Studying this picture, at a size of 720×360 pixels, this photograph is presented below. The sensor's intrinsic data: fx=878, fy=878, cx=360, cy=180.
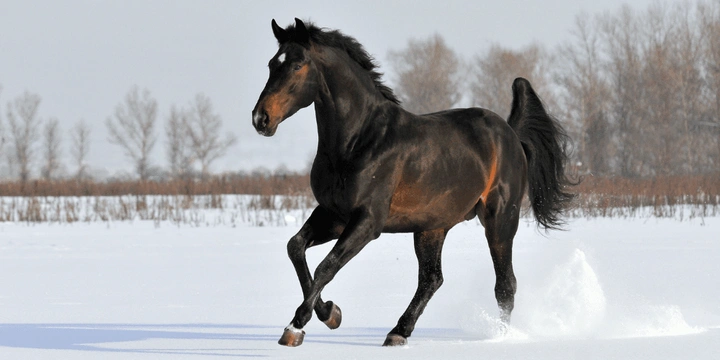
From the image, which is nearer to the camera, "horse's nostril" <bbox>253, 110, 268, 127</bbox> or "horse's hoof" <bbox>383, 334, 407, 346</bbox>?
"horse's nostril" <bbox>253, 110, 268, 127</bbox>

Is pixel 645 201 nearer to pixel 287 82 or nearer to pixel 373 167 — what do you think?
pixel 373 167

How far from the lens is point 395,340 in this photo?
4.98m

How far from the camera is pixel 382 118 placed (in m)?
4.91

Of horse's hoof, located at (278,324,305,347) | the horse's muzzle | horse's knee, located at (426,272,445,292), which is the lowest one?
horse's hoof, located at (278,324,305,347)

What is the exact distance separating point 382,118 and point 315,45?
559 millimetres

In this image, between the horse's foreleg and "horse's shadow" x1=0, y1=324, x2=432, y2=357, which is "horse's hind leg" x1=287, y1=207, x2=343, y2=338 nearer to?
the horse's foreleg

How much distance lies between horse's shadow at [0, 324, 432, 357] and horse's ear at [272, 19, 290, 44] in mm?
1674

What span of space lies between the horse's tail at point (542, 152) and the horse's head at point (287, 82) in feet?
7.36

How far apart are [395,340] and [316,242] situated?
727 mm

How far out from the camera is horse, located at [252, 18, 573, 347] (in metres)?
4.54

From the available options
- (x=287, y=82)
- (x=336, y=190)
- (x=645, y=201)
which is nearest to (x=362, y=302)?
(x=336, y=190)

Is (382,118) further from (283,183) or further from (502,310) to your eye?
(283,183)

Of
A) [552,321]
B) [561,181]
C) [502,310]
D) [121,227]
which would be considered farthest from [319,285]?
[121,227]

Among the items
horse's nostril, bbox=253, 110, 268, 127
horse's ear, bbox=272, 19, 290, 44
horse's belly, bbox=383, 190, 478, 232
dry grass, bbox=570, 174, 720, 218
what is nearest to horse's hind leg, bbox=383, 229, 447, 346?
horse's belly, bbox=383, 190, 478, 232
